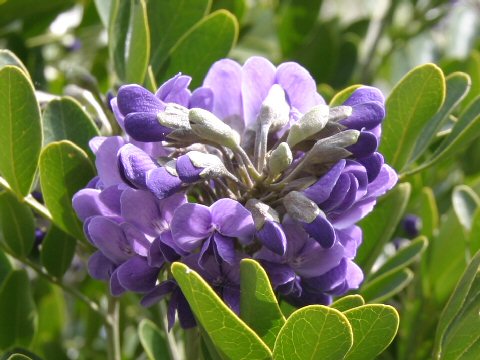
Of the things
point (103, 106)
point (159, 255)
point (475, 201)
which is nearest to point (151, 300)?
point (159, 255)

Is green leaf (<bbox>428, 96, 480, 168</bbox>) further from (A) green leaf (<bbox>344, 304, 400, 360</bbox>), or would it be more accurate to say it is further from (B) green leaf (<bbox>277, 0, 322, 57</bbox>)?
(B) green leaf (<bbox>277, 0, 322, 57</bbox>)

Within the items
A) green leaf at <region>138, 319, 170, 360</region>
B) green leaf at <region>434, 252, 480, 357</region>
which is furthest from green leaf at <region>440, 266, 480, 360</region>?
green leaf at <region>138, 319, 170, 360</region>

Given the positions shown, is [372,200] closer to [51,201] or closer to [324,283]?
[324,283]

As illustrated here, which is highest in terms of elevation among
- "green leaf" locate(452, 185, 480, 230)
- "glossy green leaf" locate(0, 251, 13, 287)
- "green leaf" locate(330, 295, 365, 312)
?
"green leaf" locate(330, 295, 365, 312)

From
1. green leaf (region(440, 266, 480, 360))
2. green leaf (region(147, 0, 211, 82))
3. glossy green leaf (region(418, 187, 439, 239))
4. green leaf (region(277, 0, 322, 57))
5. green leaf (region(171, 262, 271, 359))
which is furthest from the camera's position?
green leaf (region(277, 0, 322, 57))

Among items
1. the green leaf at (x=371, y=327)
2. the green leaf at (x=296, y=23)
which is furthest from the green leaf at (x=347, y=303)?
the green leaf at (x=296, y=23)

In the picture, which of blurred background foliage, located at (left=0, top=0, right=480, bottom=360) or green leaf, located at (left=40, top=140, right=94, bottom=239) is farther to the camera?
blurred background foliage, located at (left=0, top=0, right=480, bottom=360)

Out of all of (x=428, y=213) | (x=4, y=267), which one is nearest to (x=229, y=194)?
(x=4, y=267)

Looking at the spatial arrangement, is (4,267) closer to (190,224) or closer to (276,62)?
(190,224)
